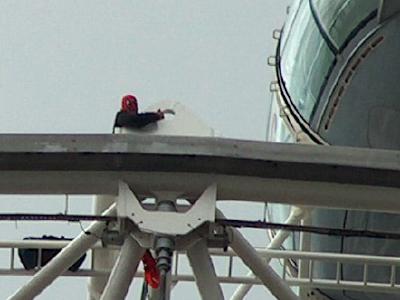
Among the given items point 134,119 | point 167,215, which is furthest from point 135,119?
point 167,215

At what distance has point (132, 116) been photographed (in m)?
13.0

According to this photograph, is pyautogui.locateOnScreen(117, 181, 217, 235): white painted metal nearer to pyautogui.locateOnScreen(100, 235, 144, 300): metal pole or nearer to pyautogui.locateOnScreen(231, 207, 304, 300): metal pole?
pyautogui.locateOnScreen(100, 235, 144, 300): metal pole

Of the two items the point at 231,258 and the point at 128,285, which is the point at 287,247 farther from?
the point at 128,285

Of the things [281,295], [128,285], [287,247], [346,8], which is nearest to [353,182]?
[281,295]

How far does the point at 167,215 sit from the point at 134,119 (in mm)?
2145

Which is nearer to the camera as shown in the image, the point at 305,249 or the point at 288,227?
the point at 288,227

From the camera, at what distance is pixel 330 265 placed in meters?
14.8

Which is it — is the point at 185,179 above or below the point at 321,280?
above

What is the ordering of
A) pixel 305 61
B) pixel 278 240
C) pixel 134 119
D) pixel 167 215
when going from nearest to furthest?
pixel 167 215
pixel 134 119
pixel 305 61
pixel 278 240

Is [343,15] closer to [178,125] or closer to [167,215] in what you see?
[178,125]

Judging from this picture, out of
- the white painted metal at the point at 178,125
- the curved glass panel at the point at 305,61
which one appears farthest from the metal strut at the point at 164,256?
the curved glass panel at the point at 305,61

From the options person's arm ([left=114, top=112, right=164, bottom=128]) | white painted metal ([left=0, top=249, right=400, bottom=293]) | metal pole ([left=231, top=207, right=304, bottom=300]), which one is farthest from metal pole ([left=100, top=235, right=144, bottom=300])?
metal pole ([left=231, top=207, right=304, bottom=300])

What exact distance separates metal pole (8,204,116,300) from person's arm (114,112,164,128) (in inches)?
52.8

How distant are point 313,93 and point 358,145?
3.02ft
